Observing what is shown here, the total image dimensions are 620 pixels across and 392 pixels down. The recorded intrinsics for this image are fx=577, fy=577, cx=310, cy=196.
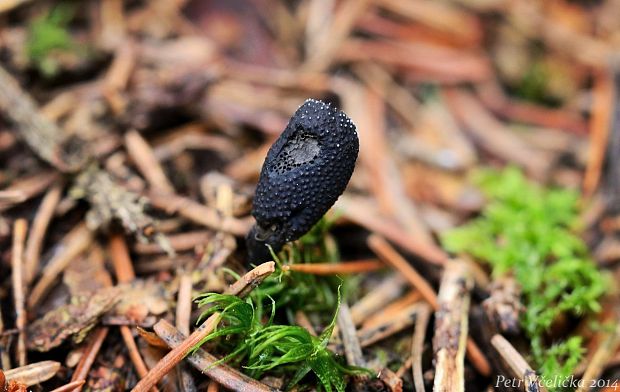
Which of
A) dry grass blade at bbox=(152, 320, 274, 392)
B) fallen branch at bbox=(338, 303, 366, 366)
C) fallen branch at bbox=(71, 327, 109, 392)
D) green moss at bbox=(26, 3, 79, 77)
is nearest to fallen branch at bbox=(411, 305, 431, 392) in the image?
fallen branch at bbox=(338, 303, 366, 366)

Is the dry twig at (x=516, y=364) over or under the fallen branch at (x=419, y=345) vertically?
over

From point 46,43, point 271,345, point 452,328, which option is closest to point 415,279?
point 452,328

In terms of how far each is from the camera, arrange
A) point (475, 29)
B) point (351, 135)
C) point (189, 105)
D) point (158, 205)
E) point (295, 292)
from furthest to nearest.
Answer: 1. point (475, 29)
2. point (189, 105)
3. point (158, 205)
4. point (295, 292)
5. point (351, 135)

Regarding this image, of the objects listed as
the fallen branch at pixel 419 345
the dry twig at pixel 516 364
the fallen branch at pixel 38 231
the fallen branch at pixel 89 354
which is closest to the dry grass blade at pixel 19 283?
the fallen branch at pixel 38 231

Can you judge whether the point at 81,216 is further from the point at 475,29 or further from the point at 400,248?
the point at 475,29

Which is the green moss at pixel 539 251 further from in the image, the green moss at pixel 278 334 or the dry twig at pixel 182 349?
the dry twig at pixel 182 349

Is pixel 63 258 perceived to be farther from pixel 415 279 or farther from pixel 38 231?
pixel 415 279

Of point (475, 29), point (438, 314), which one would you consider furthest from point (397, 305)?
point (475, 29)

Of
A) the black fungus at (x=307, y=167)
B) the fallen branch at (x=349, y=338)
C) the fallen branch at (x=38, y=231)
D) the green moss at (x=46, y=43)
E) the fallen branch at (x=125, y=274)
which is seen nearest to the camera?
the black fungus at (x=307, y=167)
